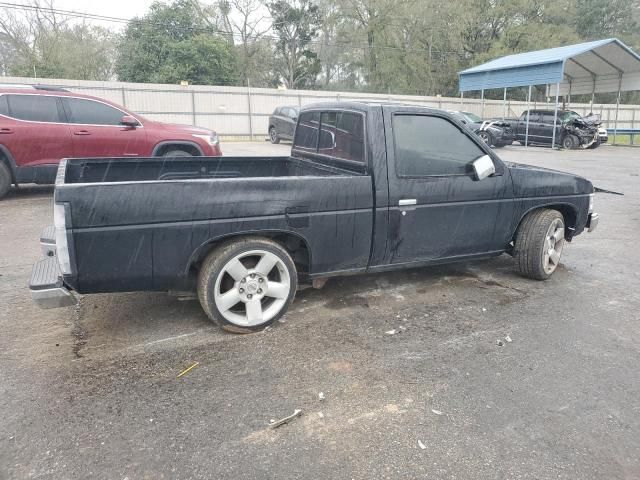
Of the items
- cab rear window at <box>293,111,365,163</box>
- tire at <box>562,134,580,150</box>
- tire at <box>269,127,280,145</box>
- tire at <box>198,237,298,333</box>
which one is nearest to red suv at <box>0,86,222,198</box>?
cab rear window at <box>293,111,365,163</box>

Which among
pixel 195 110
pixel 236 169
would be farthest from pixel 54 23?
pixel 236 169

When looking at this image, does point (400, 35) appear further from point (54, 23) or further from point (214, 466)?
point (214, 466)

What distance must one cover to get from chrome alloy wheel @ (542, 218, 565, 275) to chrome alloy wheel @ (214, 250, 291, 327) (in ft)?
8.81

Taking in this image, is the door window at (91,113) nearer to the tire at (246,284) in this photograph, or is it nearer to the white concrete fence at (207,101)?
the tire at (246,284)

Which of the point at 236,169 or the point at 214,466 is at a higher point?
the point at 236,169

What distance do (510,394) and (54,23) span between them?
111 feet

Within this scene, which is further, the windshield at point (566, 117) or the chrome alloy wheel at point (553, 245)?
the windshield at point (566, 117)

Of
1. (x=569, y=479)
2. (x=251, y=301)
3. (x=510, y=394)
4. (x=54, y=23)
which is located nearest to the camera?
(x=569, y=479)

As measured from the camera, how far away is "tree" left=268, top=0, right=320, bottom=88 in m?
38.4

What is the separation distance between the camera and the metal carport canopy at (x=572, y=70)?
21.2 metres

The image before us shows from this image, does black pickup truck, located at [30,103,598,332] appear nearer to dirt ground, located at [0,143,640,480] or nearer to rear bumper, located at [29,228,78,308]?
rear bumper, located at [29,228,78,308]

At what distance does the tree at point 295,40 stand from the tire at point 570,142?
77.4 feet

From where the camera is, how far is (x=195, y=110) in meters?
22.8

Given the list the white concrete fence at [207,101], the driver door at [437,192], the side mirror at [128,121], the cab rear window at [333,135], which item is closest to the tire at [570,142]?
the white concrete fence at [207,101]
